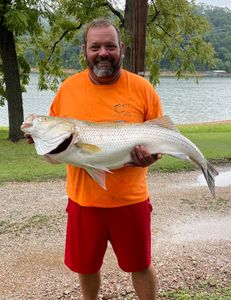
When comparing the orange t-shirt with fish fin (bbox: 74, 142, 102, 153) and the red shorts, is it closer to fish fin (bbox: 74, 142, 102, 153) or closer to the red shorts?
the red shorts

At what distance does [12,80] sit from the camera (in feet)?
45.2

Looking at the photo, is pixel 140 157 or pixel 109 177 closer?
pixel 140 157

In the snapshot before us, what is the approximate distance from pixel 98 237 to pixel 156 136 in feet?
2.59

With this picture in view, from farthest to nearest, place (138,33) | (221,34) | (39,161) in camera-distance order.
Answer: (221,34)
(39,161)
(138,33)

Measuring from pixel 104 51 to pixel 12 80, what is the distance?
36.8ft

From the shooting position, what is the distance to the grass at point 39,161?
356 inches

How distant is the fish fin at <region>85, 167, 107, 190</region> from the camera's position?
2934mm

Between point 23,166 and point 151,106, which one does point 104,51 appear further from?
point 23,166

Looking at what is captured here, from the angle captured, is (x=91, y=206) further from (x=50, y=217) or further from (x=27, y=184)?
(x=27, y=184)

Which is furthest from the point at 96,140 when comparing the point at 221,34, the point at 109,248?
the point at 221,34

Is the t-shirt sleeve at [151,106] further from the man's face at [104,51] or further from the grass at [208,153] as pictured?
the grass at [208,153]

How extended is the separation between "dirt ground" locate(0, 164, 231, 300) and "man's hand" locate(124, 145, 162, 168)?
5.12ft

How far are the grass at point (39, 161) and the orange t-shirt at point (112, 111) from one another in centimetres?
538

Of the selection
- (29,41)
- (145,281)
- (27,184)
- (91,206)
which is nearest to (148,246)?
(145,281)
